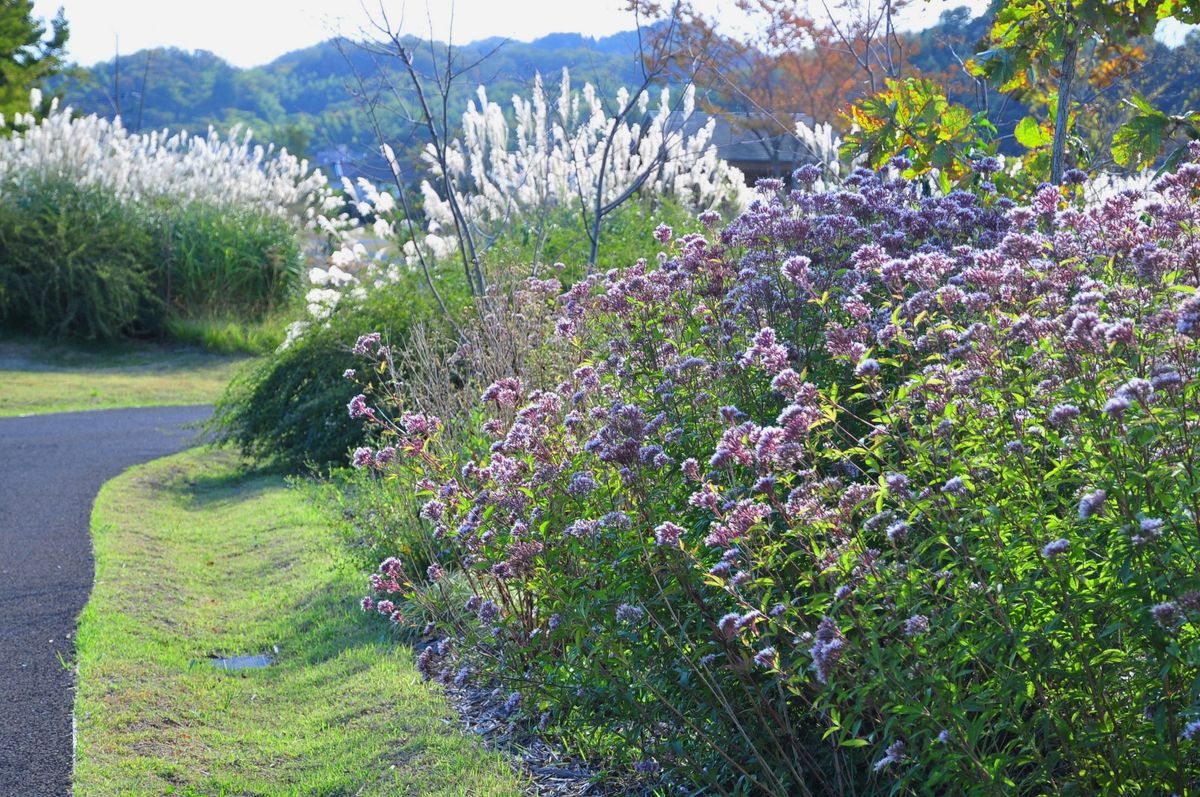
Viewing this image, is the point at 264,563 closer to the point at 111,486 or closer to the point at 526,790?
the point at 111,486

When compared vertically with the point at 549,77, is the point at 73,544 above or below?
below

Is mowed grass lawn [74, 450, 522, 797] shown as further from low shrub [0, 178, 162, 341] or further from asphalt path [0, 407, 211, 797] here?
low shrub [0, 178, 162, 341]

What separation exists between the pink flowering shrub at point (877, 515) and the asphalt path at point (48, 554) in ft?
5.34

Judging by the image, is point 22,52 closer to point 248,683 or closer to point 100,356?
point 100,356

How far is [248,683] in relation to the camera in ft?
19.6

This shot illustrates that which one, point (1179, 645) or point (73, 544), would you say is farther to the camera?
point (73, 544)

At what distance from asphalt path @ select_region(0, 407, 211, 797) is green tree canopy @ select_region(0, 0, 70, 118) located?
833 inches

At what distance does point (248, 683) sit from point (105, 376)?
44.6ft

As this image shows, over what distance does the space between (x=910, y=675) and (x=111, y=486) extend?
8.99m

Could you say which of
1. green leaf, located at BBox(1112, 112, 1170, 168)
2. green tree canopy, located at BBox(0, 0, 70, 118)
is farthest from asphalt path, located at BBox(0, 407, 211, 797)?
green tree canopy, located at BBox(0, 0, 70, 118)

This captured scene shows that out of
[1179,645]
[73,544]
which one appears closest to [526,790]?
[1179,645]

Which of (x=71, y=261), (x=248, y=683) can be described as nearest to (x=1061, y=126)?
(x=248, y=683)

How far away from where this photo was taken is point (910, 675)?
2816 millimetres

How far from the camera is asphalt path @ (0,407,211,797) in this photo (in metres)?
5.03
